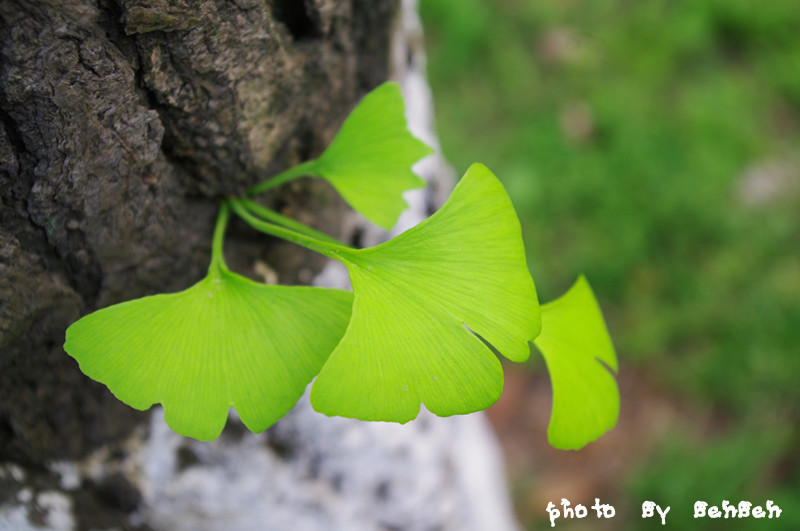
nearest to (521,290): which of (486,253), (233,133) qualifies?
(486,253)

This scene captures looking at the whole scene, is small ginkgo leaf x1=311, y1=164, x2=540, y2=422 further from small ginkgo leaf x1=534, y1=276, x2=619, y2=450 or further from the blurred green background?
the blurred green background

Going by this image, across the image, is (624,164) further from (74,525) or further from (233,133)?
(74,525)

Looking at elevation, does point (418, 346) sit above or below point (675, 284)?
below

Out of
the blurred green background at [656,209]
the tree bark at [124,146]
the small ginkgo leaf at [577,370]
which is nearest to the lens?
the tree bark at [124,146]

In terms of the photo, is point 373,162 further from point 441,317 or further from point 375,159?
point 441,317

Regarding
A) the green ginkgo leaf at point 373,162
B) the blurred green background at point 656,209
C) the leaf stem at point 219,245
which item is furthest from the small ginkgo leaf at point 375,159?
the blurred green background at point 656,209

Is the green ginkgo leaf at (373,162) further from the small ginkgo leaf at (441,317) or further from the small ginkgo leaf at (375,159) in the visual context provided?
the small ginkgo leaf at (441,317)
